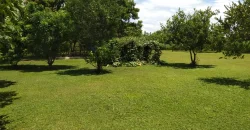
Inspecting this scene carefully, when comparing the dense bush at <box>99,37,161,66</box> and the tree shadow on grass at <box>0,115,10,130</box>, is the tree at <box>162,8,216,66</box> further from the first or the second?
the tree shadow on grass at <box>0,115,10,130</box>

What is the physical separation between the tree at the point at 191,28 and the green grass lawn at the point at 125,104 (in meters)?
8.69

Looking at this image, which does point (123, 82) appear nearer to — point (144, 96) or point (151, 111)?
point (144, 96)

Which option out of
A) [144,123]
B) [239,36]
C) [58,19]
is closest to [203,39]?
[239,36]

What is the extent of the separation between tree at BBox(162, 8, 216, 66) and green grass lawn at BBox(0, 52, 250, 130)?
28.5ft

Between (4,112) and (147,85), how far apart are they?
7.99 metres

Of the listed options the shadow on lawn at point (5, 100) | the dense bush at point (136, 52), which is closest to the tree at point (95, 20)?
the dense bush at point (136, 52)

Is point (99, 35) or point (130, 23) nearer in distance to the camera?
point (99, 35)

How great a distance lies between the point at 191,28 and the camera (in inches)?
961

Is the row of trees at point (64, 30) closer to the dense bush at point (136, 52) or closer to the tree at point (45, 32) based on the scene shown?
the tree at point (45, 32)

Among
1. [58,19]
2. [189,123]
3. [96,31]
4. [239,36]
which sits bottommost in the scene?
[189,123]

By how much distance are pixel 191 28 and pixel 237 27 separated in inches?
373

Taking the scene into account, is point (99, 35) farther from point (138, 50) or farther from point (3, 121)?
point (3, 121)

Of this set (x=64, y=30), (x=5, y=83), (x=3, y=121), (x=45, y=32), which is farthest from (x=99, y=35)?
(x=3, y=121)

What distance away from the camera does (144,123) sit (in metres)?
8.59
